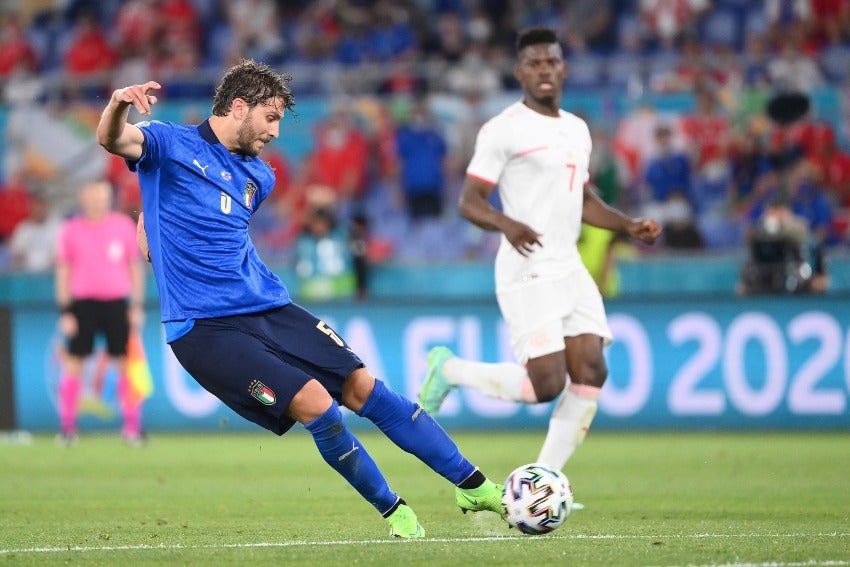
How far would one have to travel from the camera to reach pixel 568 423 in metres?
8.40

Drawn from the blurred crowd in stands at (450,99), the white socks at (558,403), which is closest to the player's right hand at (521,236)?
the white socks at (558,403)

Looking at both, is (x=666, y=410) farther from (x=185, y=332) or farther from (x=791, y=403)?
(x=185, y=332)

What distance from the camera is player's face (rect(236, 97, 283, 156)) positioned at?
6664mm

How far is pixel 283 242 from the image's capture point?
735 inches

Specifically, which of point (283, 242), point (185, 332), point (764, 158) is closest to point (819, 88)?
point (764, 158)

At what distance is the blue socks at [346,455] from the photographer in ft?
21.5

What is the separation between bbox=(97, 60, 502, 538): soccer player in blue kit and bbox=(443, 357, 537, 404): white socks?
1.75 metres

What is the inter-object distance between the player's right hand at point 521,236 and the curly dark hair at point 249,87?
1769 millimetres

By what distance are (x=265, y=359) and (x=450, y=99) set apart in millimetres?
12552

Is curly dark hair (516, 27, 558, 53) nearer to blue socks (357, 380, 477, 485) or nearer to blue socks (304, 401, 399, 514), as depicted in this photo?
blue socks (357, 380, 477, 485)

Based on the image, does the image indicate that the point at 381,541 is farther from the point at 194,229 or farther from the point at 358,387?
the point at 194,229

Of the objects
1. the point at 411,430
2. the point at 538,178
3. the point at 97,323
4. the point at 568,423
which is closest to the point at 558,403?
the point at 568,423

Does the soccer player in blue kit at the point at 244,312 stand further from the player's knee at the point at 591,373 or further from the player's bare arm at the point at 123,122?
the player's knee at the point at 591,373

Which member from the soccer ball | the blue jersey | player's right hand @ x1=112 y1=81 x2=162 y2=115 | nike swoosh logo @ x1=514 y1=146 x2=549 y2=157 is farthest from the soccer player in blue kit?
nike swoosh logo @ x1=514 y1=146 x2=549 y2=157
